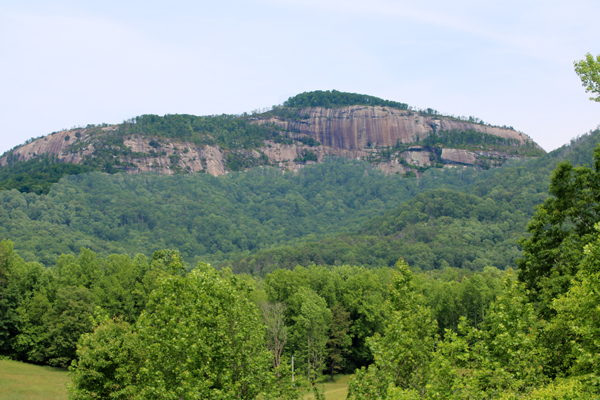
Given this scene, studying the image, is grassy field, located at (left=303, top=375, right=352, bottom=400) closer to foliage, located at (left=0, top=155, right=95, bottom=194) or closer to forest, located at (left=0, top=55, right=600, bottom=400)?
forest, located at (left=0, top=55, right=600, bottom=400)

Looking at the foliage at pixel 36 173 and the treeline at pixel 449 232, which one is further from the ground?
the foliage at pixel 36 173

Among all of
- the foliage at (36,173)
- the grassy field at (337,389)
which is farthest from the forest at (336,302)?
the foliage at (36,173)

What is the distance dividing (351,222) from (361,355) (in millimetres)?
130626

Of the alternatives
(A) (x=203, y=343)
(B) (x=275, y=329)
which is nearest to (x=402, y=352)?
(A) (x=203, y=343)

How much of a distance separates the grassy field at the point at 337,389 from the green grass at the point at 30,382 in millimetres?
21745

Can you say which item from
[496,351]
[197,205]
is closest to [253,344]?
[496,351]

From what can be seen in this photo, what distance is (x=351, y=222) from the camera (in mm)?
185000

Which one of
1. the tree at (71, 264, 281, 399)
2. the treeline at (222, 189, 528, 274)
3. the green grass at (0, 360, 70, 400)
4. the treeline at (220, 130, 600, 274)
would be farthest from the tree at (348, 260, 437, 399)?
the treeline at (222, 189, 528, 274)

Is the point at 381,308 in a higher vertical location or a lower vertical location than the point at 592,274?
→ lower

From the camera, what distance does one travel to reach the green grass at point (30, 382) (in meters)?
37.5

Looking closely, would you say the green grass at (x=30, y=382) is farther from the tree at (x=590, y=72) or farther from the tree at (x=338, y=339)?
the tree at (x=590, y=72)

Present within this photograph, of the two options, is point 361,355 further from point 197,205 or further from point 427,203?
point 197,205

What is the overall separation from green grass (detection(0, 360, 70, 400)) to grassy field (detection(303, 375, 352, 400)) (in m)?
21.7

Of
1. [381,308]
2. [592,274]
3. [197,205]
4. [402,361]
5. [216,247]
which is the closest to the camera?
[592,274]
